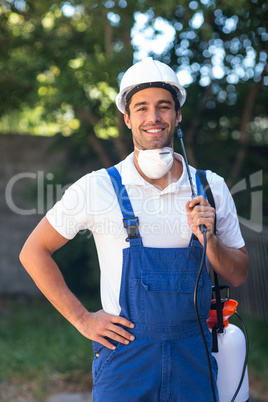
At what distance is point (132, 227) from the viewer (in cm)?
196

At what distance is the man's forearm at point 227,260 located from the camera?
196 cm

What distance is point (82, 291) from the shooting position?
7.67 meters

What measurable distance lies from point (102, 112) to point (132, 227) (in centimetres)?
466

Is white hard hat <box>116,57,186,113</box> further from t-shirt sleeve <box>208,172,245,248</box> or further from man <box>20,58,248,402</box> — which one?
t-shirt sleeve <box>208,172,245,248</box>

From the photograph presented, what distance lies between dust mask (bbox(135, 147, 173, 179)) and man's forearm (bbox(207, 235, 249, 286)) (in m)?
0.40

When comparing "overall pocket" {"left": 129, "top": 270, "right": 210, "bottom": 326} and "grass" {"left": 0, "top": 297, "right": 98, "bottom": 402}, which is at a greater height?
"overall pocket" {"left": 129, "top": 270, "right": 210, "bottom": 326}

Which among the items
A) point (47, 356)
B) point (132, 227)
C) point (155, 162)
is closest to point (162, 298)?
point (132, 227)

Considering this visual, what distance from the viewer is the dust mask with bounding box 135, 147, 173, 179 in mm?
2115

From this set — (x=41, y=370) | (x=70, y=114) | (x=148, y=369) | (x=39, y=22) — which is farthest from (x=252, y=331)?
(x=39, y=22)

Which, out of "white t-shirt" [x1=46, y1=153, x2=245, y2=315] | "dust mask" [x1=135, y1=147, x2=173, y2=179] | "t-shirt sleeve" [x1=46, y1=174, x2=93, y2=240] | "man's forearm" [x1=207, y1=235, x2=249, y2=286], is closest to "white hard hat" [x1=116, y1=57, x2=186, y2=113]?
"dust mask" [x1=135, y1=147, x2=173, y2=179]

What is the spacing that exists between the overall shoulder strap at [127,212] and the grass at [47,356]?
3193 millimetres

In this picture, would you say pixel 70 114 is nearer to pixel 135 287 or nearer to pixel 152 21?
pixel 152 21

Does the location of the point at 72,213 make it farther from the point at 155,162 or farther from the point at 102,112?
the point at 102,112

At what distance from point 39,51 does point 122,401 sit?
228 inches
